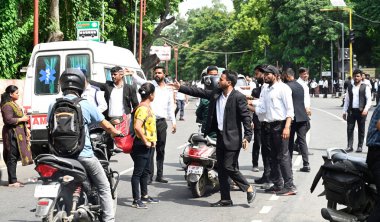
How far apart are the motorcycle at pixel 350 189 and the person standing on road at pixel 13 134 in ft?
19.6

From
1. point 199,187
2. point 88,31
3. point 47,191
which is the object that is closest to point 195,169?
point 199,187

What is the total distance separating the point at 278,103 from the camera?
985 cm

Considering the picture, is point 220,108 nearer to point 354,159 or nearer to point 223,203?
point 223,203

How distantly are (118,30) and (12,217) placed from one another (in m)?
30.5

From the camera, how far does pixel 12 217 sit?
331 inches

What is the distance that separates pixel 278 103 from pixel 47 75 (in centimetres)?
634

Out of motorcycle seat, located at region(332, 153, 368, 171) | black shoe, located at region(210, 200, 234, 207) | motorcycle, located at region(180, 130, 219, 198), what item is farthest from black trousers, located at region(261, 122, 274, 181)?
motorcycle seat, located at region(332, 153, 368, 171)

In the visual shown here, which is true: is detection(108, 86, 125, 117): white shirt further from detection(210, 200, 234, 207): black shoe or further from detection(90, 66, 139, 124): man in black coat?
detection(210, 200, 234, 207): black shoe

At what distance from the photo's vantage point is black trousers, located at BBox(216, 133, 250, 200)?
8.87m

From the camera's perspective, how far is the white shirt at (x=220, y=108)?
8.98m

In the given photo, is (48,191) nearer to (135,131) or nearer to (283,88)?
(135,131)

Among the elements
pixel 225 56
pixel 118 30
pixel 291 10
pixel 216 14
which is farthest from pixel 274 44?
pixel 118 30

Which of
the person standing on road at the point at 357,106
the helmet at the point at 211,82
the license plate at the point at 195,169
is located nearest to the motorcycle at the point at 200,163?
the license plate at the point at 195,169

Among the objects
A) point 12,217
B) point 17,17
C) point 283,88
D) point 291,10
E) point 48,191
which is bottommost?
point 12,217
